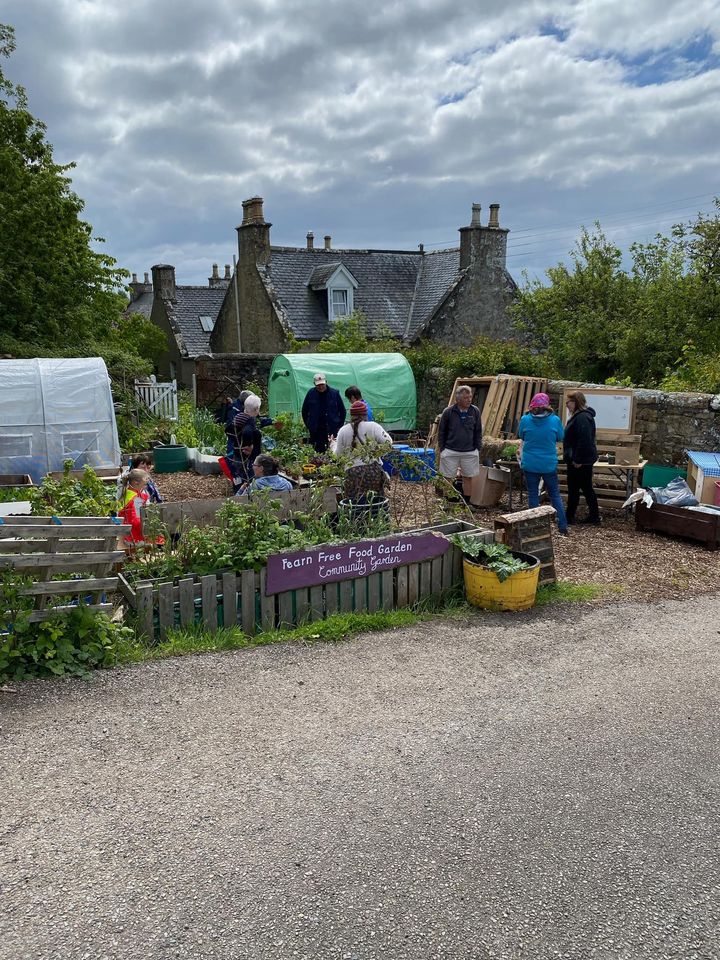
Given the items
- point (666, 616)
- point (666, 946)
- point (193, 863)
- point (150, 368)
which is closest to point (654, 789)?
point (666, 946)

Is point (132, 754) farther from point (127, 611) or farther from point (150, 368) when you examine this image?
point (150, 368)

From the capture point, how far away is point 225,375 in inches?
776

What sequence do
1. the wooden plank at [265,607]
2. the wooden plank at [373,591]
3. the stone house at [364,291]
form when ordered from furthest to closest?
the stone house at [364,291] < the wooden plank at [373,591] < the wooden plank at [265,607]

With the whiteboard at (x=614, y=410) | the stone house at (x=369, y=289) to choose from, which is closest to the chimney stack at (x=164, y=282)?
the stone house at (x=369, y=289)

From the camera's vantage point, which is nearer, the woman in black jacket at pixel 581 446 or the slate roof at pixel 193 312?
the woman in black jacket at pixel 581 446

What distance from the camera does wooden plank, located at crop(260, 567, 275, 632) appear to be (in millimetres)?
6246

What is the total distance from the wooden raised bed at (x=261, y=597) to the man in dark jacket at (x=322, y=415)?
5.71 metres

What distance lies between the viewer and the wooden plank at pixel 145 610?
19.3 ft

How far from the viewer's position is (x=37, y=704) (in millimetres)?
4984

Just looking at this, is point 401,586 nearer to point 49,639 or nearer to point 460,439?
point 49,639

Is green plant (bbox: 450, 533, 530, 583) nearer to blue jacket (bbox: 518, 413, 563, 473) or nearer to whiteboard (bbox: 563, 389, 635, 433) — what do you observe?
blue jacket (bbox: 518, 413, 563, 473)

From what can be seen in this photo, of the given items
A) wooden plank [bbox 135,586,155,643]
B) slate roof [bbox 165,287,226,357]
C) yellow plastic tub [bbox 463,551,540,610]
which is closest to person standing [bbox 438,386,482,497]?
yellow plastic tub [bbox 463,551,540,610]

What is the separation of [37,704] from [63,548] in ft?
3.91

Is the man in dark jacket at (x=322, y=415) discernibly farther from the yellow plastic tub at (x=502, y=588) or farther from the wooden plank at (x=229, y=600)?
the wooden plank at (x=229, y=600)
